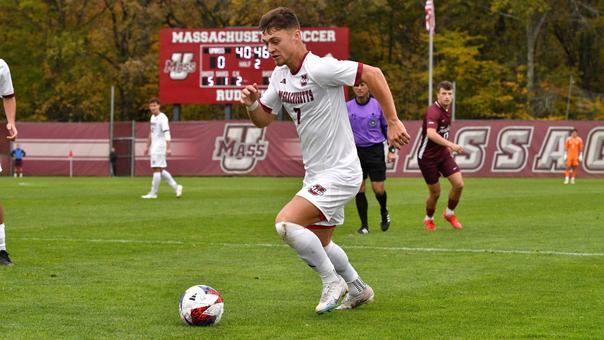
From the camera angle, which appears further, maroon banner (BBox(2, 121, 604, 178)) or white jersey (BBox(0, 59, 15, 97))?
maroon banner (BBox(2, 121, 604, 178))

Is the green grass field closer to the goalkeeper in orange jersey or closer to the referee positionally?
the referee

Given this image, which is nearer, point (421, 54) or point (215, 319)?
point (215, 319)

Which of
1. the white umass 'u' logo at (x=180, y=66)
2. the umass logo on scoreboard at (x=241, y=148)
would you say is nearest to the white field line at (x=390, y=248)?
the white umass 'u' logo at (x=180, y=66)

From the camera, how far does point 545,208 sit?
21453 mm

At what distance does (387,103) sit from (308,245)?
1.18 m

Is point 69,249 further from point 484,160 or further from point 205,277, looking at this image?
point 484,160

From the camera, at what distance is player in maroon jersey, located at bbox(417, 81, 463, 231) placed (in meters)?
15.7

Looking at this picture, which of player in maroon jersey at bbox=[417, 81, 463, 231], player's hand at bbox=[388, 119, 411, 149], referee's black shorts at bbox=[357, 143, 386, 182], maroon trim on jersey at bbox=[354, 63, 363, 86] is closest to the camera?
player's hand at bbox=[388, 119, 411, 149]

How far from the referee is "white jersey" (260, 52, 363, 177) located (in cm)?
710

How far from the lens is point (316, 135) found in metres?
8.34

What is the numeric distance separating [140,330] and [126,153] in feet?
130

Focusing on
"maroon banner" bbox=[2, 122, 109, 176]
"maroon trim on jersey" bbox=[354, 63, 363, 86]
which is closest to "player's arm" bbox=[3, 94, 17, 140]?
"maroon trim on jersey" bbox=[354, 63, 363, 86]

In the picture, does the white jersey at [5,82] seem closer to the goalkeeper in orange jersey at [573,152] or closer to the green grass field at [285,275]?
the green grass field at [285,275]

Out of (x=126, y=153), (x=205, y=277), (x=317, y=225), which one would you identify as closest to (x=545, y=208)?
(x=205, y=277)
